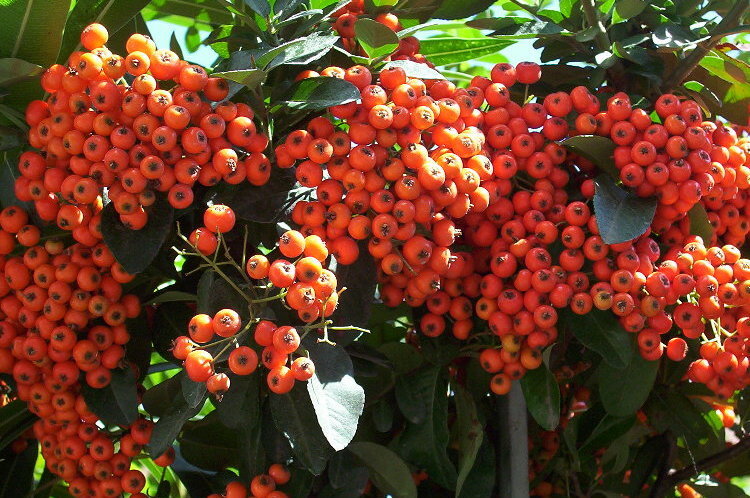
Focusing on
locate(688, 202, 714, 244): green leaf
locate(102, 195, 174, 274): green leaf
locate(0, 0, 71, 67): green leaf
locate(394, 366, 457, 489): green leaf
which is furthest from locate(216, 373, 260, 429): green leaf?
locate(688, 202, 714, 244): green leaf

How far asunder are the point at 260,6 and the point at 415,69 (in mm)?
336

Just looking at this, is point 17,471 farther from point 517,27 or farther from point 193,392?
point 517,27

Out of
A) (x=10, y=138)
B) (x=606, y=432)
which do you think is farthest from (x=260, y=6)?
(x=606, y=432)

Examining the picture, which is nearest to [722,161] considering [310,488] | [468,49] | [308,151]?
[468,49]

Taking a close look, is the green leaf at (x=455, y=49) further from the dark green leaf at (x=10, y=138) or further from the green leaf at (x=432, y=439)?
the dark green leaf at (x=10, y=138)

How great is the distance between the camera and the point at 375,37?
175cm

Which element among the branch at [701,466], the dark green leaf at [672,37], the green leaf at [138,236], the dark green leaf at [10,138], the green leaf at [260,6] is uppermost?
the green leaf at [260,6]

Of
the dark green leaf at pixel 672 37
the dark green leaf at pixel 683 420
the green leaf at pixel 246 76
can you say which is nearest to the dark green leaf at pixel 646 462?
the dark green leaf at pixel 683 420

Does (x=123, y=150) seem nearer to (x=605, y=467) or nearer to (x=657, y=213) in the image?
(x=657, y=213)

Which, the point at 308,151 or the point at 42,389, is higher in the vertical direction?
the point at 308,151

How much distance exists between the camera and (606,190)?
5.90ft

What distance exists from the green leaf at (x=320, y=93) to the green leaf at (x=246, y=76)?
0.32 feet

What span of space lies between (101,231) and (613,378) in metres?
1.11

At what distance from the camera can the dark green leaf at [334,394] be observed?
4.95 feet
